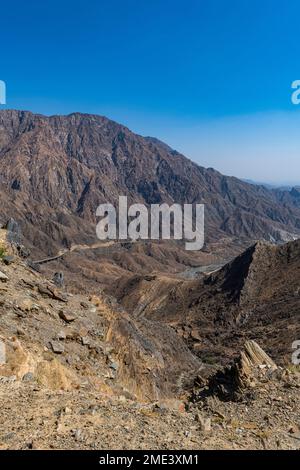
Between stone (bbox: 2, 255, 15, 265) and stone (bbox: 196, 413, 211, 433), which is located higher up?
stone (bbox: 2, 255, 15, 265)

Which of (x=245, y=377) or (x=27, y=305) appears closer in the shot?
(x=245, y=377)

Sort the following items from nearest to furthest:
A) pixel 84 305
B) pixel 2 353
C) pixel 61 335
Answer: pixel 2 353, pixel 61 335, pixel 84 305

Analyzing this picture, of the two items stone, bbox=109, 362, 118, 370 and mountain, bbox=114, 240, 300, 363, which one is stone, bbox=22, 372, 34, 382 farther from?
mountain, bbox=114, 240, 300, 363

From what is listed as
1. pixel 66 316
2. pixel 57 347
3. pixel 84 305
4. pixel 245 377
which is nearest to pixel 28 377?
pixel 57 347

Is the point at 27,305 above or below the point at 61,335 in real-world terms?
above

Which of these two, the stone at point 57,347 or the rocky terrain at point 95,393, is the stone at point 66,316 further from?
the stone at point 57,347

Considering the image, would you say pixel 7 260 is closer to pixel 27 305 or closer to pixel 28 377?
pixel 27 305

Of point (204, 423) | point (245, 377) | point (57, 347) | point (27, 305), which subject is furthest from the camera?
point (27, 305)

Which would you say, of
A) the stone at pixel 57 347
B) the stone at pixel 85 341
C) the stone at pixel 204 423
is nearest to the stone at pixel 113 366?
the stone at pixel 85 341

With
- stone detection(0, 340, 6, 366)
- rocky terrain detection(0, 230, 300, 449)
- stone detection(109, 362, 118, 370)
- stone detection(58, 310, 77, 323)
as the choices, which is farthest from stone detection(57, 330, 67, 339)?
stone detection(0, 340, 6, 366)

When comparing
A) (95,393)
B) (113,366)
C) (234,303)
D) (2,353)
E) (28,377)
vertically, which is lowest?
(234,303)

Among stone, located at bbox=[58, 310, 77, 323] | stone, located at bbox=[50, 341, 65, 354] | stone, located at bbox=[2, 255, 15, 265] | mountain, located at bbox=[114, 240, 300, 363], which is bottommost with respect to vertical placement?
mountain, located at bbox=[114, 240, 300, 363]
